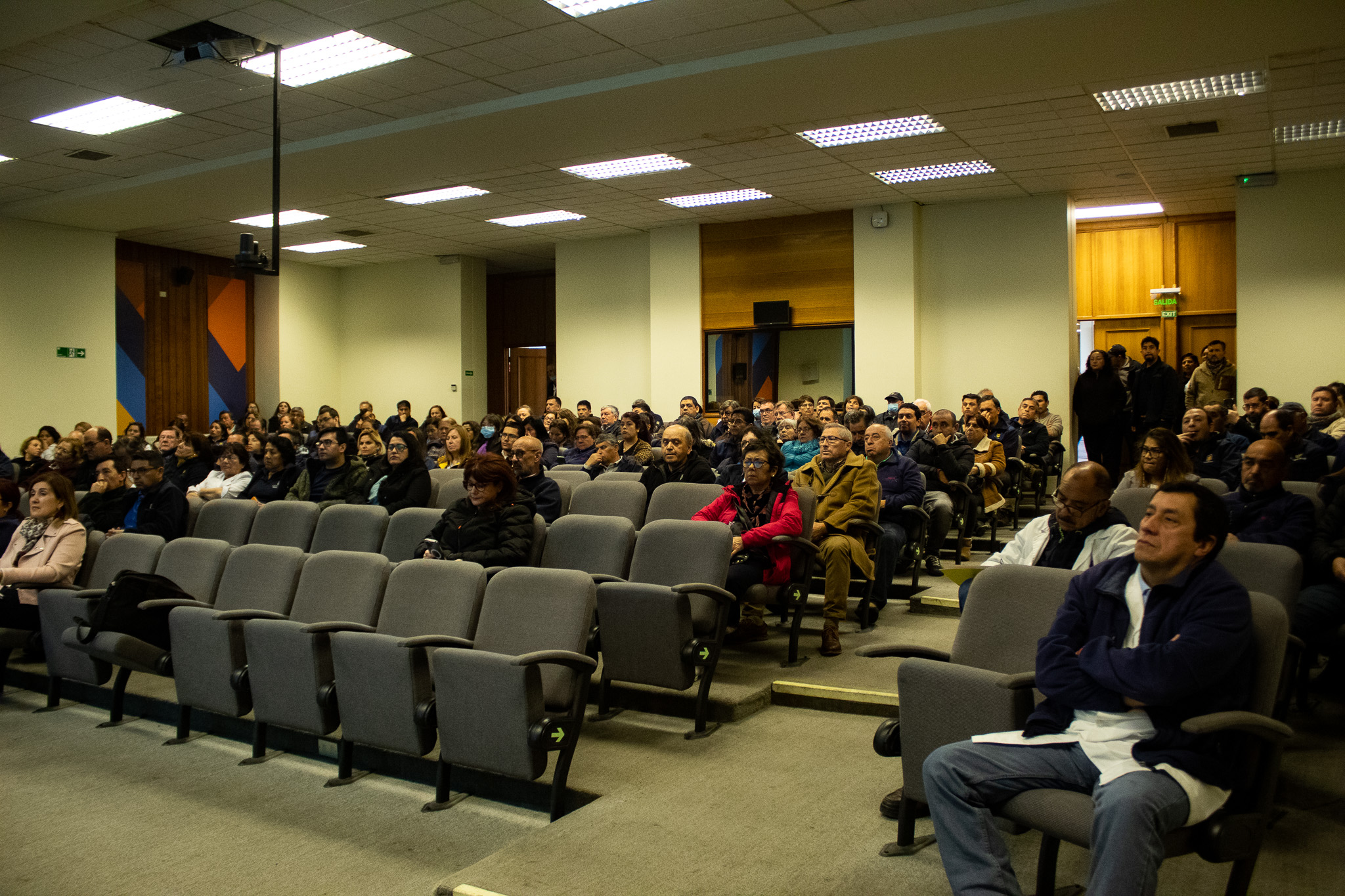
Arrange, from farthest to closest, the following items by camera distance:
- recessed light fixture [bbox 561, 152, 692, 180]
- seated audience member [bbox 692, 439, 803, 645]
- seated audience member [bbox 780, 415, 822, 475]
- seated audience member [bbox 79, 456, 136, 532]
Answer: recessed light fixture [bbox 561, 152, 692, 180] → seated audience member [bbox 780, 415, 822, 475] → seated audience member [bbox 79, 456, 136, 532] → seated audience member [bbox 692, 439, 803, 645]

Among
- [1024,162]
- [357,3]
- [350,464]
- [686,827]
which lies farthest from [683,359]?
[686,827]

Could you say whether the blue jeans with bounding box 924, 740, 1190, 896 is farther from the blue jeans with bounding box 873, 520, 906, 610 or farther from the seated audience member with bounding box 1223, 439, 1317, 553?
the blue jeans with bounding box 873, 520, 906, 610

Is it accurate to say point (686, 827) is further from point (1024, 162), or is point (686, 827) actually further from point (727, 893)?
point (1024, 162)

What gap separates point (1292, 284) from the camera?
8.98 m

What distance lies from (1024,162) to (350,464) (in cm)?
626

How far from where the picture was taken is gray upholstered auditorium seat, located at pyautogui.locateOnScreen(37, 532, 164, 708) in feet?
14.4

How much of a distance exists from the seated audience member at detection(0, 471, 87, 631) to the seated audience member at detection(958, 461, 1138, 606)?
4.25 meters

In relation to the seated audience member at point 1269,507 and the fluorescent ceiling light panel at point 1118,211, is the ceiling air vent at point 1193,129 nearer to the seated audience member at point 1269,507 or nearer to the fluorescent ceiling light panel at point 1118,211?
the fluorescent ceiling light panel at point 1118,211

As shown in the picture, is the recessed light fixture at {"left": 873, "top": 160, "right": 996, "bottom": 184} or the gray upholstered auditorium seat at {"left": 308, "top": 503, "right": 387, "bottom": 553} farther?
the recessed light fixture at {"left": 873, "top": 160, "right": 996, "bottom": 184}

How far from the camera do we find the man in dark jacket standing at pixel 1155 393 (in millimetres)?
8750

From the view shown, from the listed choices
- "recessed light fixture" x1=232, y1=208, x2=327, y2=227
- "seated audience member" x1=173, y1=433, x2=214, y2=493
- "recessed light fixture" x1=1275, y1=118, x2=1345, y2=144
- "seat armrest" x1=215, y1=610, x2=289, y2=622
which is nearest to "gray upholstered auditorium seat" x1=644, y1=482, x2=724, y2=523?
"seat armrest" x1=215, y1=610, x2=289, y2=622

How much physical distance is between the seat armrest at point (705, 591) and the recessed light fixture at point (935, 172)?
20.4ft

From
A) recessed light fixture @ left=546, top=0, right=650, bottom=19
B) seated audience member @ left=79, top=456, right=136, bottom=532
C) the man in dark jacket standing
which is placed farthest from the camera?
the man in dark jacket standing

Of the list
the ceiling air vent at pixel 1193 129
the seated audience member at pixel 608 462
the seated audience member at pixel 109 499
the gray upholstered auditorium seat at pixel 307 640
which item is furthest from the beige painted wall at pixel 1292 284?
the seated audience member at pixel 109 499
